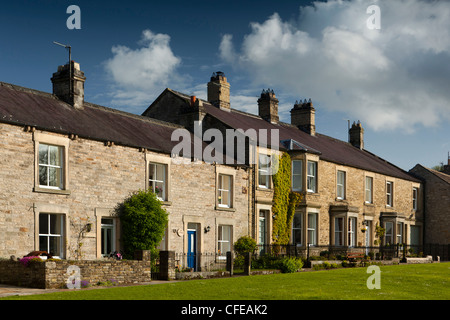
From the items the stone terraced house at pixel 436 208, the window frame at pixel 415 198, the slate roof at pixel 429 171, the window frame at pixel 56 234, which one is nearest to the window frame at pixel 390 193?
the window frame at pixel 415 198

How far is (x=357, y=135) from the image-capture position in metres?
48.5

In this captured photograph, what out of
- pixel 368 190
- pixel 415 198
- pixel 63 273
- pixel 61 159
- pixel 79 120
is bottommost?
pixel 63 273

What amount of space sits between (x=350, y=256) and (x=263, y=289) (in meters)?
16.1

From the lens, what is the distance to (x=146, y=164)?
84.9 feet

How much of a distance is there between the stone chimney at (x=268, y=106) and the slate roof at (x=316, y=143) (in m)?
0.46

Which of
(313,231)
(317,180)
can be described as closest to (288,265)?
(313,231)

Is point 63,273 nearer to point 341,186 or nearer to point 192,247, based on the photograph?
point 192,247

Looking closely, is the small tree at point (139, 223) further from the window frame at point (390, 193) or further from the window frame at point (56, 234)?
the window frame at point (390, 193)

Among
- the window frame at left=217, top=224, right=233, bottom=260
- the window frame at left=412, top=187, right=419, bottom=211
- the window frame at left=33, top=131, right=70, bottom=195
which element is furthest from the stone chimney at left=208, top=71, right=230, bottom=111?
the window frame at left=412, top=187, right=419, bottom=211

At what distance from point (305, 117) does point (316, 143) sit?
10.7 feet

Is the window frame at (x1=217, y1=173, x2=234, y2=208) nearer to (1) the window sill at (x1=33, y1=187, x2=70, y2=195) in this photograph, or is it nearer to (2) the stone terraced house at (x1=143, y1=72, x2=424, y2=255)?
(2) the stone terraced house at (x1=143, y1=72, x2=424, y2=255)

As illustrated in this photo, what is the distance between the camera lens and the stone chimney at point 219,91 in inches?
1471

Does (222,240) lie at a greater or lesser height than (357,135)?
lesser
